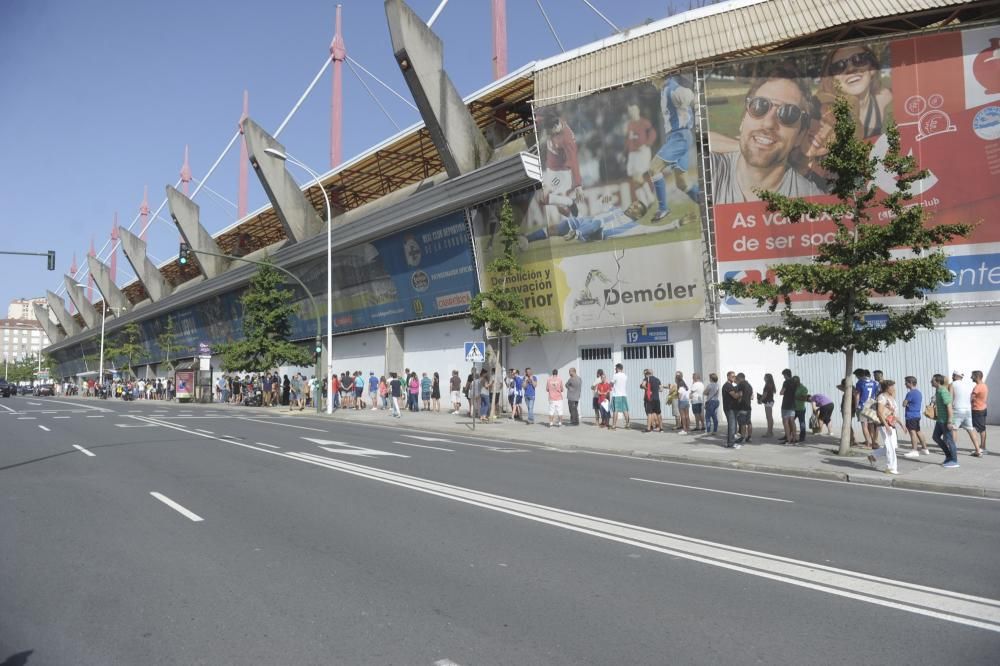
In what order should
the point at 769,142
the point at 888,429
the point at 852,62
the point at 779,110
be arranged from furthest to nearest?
the point at 769,142 → the point at 779,110 → the point at 852,62 → the point at 888,429

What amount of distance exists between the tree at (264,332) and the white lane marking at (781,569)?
29.0 meters

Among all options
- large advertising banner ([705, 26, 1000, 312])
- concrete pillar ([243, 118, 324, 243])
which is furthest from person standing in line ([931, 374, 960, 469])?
concrete pillar ([243, 118, 324, 243])

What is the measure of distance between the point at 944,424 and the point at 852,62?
12.1m

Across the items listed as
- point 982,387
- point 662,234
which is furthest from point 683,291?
point 982,387

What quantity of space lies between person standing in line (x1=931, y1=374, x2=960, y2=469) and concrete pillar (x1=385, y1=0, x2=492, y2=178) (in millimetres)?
20585

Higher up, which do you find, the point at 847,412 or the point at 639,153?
the point at 639,153

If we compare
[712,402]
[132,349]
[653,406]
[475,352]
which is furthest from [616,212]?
[132,349]

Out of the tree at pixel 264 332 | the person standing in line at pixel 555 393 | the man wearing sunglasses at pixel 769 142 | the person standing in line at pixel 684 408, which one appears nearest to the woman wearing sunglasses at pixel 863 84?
the man wearing sunglasses at pixel 769 142

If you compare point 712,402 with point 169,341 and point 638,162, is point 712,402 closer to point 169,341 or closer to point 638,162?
point 638,162

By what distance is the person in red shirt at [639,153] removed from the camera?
22.7m

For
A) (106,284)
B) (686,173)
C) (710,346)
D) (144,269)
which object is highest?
(106,284)

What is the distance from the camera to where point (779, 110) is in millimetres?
20797

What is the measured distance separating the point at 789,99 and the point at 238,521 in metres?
19.8

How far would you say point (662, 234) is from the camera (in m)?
22.6
